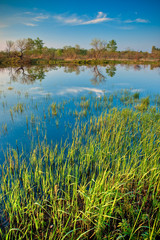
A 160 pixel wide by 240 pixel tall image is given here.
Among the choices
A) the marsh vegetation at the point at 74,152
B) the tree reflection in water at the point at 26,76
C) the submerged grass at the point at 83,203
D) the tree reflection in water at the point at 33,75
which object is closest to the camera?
the submerged grass at the point at 83,203

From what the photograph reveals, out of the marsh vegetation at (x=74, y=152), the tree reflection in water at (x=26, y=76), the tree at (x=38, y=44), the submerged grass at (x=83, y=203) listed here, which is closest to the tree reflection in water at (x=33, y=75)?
the tree reflection in water at (x=26, y=76)

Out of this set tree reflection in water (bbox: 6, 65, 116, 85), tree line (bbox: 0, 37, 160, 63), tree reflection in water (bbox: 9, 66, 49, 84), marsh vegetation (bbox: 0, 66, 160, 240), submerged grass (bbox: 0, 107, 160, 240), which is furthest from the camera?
tree line (bbox: 0, 37, 160, 63)

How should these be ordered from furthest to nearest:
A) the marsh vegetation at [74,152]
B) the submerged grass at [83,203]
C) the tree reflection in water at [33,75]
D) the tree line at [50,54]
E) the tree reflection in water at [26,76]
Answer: the tree line at [50,54]
the tree reflection in water at [33,75]
the tree reflection in water at [26,76]
the marsh vegetation at [74,152]
the submerged grass at [83,203]

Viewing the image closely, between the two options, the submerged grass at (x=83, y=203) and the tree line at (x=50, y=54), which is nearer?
the submerged grass at (x=83, y=203)

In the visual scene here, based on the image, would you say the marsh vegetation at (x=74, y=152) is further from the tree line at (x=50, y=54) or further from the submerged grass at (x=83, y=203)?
the tree line at (x=50, y=54)

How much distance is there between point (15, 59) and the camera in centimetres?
4412

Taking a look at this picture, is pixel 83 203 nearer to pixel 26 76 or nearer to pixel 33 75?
pixel 26 76

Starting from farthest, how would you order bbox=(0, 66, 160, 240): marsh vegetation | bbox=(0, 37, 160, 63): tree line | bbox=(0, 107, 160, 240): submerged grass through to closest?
1. bbox=(0, 37, 160, 63): tree line
2. bbox=(0, 66, 160, 240): marsh vegetation
3. bbox=(0, 107, 160, 240): submerged grass

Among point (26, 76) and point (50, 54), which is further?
point (50, 54)

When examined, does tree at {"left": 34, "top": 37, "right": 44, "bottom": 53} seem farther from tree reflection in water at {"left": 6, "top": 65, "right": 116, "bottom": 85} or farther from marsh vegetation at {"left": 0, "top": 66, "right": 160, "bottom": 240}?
marsh vegetation at {"left": 0, "top": 66, "right": 160, "bottom": 240}

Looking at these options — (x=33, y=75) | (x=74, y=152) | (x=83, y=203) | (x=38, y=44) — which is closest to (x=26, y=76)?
(x=33, y=75)

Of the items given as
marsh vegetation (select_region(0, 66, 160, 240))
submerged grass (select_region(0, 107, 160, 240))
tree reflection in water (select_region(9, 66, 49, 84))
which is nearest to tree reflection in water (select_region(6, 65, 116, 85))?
tree reflection in water (select_region(9, 66, 49, 84))

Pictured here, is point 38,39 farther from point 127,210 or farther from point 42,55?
point 127,210

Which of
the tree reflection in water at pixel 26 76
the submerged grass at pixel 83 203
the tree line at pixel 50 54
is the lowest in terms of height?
the submerged grass at pixel 83 203
